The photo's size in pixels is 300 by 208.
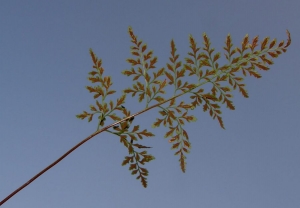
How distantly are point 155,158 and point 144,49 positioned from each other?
3.01 feet

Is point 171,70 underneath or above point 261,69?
above

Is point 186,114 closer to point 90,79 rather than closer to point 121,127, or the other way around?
point 121,127

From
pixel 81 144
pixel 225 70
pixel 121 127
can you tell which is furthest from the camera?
pixel 225 70

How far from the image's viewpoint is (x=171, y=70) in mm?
3049

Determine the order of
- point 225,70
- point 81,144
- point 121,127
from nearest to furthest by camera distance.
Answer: point 81,144
point 121,127
point 225,70

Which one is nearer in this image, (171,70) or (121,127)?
(121,127)

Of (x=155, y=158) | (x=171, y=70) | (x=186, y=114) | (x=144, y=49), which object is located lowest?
(x=155, y=158)

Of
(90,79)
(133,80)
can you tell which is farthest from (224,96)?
(90,79)

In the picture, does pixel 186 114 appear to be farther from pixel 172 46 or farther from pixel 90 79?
pixel 90 79

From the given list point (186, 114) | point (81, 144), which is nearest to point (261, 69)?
point (186, 114)

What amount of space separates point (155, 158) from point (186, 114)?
44cm

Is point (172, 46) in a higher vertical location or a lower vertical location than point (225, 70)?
higher

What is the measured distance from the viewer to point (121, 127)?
109 inches

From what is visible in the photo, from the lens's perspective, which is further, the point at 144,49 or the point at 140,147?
the point at 144,49
